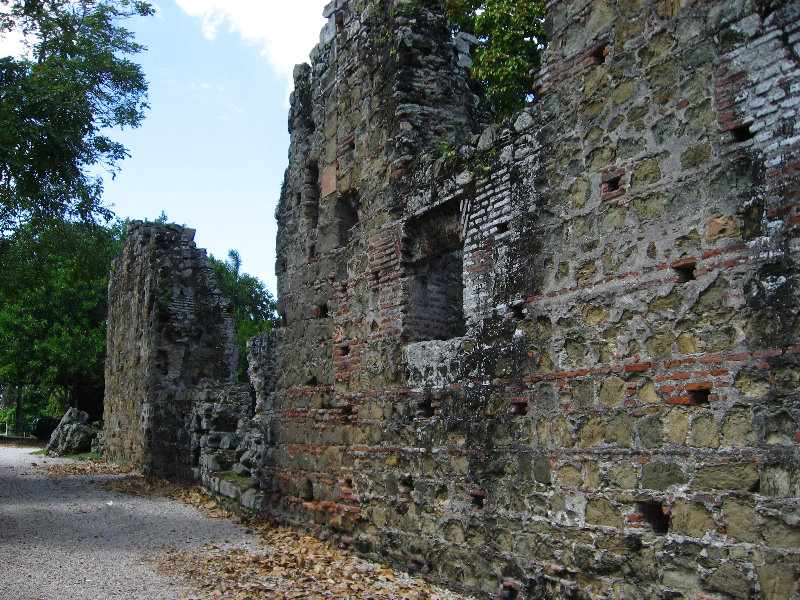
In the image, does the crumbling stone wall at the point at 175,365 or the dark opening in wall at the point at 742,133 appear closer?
the dark opening in wall at the point at 742,133

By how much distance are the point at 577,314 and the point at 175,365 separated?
1154cm

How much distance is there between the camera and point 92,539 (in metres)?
7.85

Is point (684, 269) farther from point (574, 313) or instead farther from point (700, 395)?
→ point (574, 313)

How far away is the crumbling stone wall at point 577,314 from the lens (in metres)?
3.88

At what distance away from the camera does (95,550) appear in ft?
23.8

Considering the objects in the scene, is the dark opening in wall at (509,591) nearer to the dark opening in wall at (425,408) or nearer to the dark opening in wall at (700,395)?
the dark opening in wall at (425,408)

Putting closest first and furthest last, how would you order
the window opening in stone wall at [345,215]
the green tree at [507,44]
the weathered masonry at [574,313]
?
the weathered masonry at [574,313] → the window opening in stone wall at [345,215] → the green tree at [507,44]

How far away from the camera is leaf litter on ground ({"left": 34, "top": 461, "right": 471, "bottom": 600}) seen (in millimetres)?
5586

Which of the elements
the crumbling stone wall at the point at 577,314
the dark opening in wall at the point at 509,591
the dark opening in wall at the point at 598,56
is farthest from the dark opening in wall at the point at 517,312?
the dark opening in wall at the point at 509,591

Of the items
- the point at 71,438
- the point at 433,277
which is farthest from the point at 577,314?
the point at 71,438

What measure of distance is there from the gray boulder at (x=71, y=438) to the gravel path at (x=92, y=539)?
313 inches

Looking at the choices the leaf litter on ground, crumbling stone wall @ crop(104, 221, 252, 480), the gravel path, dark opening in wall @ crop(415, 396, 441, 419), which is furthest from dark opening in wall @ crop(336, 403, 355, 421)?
crumbling stone wall @ crop(104, 221, 252, 480)

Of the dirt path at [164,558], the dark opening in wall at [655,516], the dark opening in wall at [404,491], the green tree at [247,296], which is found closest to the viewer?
the dark opening in wall at [655,516]

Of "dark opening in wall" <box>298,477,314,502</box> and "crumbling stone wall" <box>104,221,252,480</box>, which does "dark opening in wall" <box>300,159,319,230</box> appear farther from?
"crumbling stone wall" <box>104,221,252,480</box>
